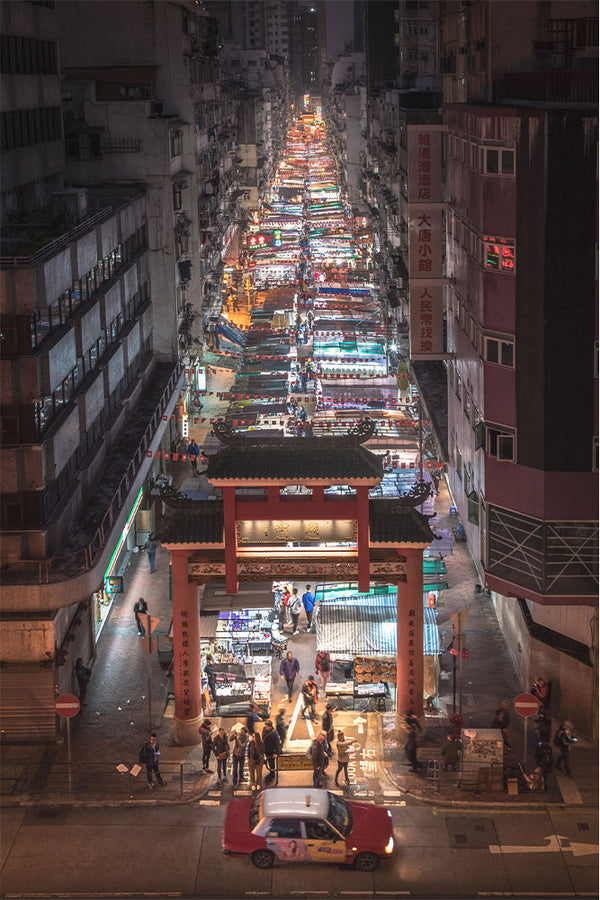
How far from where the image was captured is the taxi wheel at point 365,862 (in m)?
26.3

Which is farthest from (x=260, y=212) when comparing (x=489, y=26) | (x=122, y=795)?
(x=122, y=795)

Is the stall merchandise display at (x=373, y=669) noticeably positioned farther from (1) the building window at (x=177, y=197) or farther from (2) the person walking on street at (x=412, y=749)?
(1) the building window at (x=177, y=197)

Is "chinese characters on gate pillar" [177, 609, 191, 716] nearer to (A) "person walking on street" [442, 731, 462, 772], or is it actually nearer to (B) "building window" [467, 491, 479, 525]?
(A) "person walking on street" [442, 731, 462, 772]

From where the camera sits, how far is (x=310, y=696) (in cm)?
3438

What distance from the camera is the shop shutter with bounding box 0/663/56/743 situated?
106 ft

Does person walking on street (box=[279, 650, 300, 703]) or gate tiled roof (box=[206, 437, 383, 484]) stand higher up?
gate tiled roof (box=[206, 437, 383, 484])

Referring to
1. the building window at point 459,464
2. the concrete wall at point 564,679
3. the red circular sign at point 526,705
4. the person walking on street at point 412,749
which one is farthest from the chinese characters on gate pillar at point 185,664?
the building window at point 459,464

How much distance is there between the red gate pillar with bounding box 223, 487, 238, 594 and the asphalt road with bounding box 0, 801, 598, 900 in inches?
235

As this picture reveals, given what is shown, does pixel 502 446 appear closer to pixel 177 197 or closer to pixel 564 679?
pixel 564 679

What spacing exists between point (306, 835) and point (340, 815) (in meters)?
0.87

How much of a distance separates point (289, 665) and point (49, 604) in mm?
7518

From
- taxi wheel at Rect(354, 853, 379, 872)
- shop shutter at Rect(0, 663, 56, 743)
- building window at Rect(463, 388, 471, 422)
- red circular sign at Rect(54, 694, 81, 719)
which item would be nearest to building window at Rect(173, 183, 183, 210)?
building window at Rect(463, 388, 471, 422)

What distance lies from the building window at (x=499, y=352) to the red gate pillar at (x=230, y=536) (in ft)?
24.8

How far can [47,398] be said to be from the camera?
34000 millimetres
